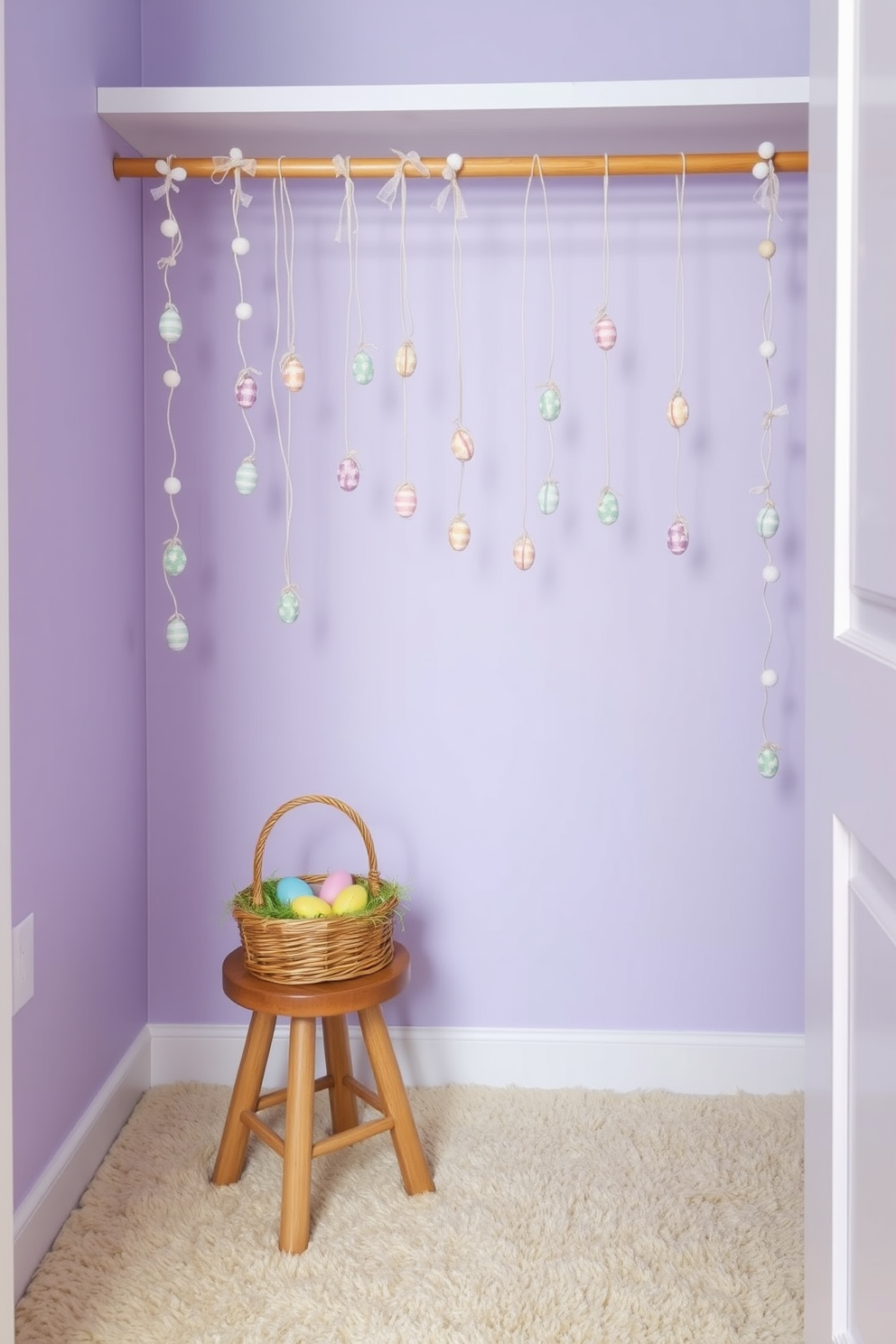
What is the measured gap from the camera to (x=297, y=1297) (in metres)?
1.58

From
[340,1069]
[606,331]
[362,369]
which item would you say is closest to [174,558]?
[362,369]

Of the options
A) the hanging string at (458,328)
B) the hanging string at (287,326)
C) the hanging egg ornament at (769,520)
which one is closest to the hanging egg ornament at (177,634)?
the hanging string at (287,326)

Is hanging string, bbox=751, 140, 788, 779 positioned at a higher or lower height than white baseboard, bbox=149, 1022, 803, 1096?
higher

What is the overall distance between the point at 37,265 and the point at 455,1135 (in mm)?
1463

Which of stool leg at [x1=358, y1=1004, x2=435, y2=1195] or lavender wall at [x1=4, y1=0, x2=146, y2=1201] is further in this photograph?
stool leg at [x1=358, y1=1004, x2=435, y2=1195]

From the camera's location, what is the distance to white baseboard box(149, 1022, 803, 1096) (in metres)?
2.20

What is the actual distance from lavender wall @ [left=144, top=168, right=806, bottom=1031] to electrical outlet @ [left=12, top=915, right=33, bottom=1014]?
587 mm

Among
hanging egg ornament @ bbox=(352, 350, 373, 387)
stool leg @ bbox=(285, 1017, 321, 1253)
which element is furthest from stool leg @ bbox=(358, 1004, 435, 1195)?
hanging egg ornament @ bbox=(352, 350, 373, 387)

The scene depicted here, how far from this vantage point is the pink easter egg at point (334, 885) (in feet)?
6.14

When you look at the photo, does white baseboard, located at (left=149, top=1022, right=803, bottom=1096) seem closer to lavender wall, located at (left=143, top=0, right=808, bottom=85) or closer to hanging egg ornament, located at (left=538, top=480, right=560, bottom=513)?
hanging egg ornament, located at (left=538, top=480, right=560, bottom=513)

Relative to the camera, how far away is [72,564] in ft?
5.93

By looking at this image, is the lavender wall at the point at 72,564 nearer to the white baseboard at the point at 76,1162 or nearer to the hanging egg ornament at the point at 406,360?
the white baseboard at the point at 76,1162

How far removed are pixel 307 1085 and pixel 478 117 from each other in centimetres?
142

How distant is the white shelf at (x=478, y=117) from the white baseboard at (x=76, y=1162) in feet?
4.97
